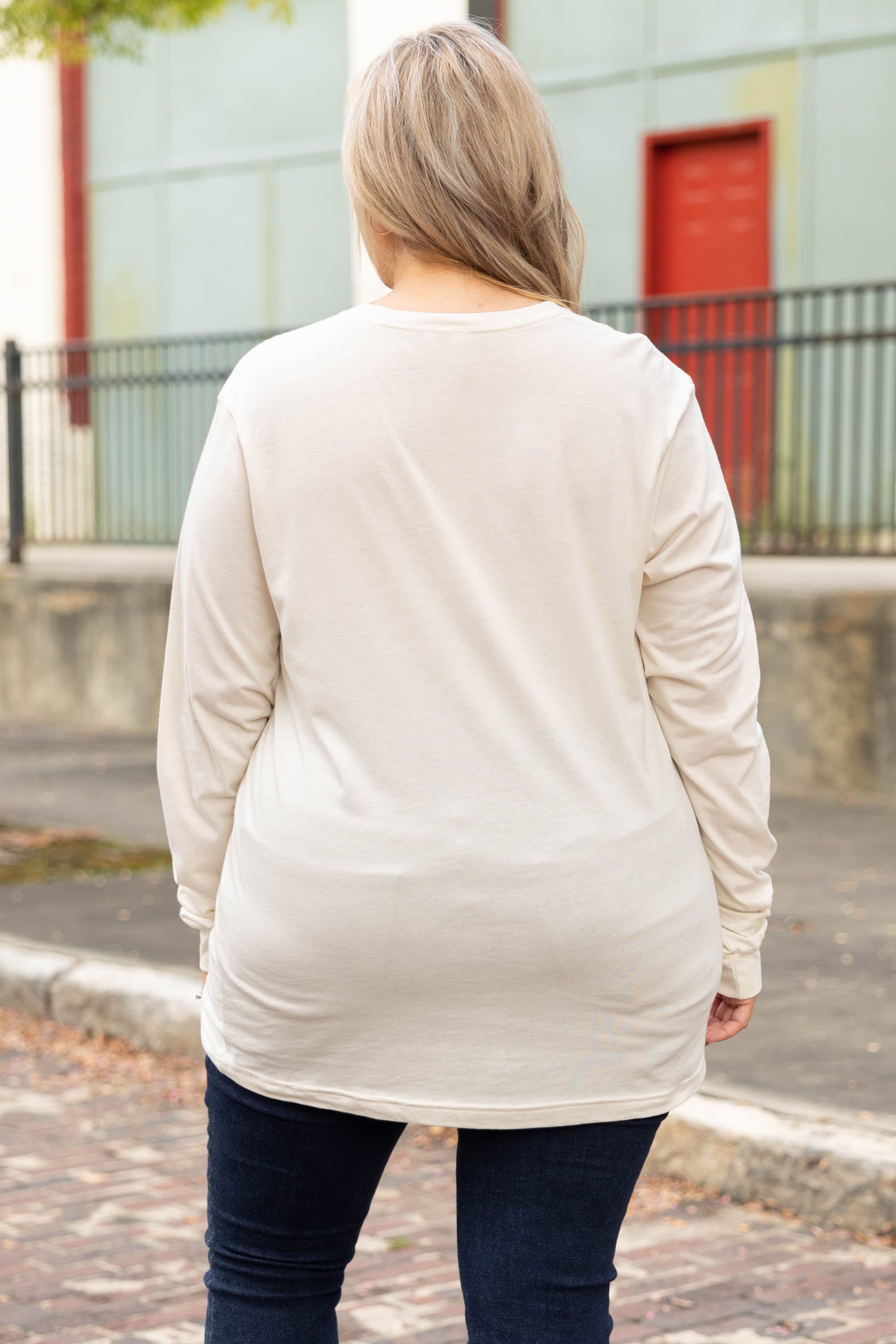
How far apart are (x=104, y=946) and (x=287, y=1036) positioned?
4099 mm

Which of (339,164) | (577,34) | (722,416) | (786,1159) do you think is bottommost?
(786,1159)

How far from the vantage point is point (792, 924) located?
6031 millimetres

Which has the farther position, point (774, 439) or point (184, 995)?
point (774, 439)

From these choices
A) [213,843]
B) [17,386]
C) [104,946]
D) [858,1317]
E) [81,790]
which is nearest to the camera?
[213,843]

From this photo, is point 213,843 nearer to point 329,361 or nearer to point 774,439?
point 329,361

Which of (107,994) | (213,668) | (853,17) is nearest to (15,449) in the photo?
(853,17)

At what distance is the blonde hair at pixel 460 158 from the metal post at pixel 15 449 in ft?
36.4

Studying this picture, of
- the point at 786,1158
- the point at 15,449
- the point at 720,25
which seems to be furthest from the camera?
the point at 15,449

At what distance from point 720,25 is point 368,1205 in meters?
11.0

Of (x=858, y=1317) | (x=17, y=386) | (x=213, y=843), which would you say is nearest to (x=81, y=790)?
(x=17, y=386)

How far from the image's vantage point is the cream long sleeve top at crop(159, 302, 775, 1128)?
5.67 feet

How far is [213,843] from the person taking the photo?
1.92 m

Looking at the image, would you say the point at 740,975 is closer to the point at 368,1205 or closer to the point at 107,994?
the point at 368,1205

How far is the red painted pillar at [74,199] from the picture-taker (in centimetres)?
1545
